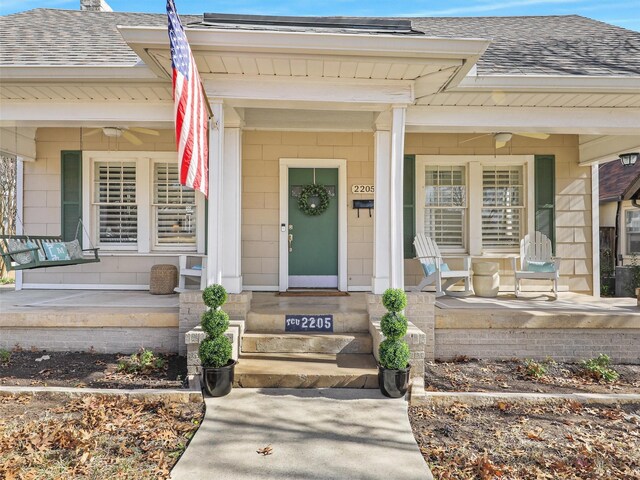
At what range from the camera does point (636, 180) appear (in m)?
8.72

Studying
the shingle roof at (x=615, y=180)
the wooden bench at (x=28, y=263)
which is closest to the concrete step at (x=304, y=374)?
Answer: the wooden bench at (x=28, y=263)

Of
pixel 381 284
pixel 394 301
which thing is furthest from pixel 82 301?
pixel 394 301

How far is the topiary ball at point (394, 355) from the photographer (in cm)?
323

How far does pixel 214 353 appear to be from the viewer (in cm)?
325

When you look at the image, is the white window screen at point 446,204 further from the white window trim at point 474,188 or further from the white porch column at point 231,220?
the white porch column at point 231,220

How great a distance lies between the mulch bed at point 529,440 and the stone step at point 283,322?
1.13m

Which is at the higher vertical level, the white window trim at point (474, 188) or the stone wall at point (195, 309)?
the white window trim at point (474, 188)

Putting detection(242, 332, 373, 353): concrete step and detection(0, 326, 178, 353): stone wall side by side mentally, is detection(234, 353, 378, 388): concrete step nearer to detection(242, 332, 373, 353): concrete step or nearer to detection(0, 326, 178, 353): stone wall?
detection(242, 332, 373, 353): concrete step

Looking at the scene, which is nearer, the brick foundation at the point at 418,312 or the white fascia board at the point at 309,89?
the white fascia board at the point at 309,89

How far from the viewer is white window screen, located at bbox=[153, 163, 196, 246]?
20.2 feet

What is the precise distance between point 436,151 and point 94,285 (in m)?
5.27

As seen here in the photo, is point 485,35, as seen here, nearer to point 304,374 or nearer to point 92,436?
point 304,374

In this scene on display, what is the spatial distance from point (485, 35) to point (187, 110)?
525 cm

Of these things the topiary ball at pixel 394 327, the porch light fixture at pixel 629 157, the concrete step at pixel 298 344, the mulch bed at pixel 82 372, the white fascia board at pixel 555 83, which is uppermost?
the white fascia board at pixel 555 83
